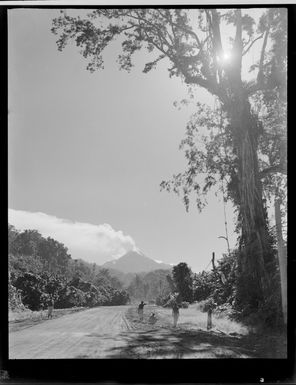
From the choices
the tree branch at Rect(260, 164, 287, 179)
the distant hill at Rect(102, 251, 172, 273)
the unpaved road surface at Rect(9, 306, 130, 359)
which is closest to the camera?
the unpaved road surface at Rect(9, 306, 130, 359)

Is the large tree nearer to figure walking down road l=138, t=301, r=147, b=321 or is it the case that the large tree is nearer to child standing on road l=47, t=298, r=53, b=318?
figure walking down road l=138, t=301, r=147, b=321

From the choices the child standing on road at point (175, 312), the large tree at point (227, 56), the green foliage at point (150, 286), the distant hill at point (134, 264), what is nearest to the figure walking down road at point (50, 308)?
the distant hill at point (134, 264)

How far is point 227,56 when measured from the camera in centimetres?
632

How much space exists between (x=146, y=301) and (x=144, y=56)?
9.46ft

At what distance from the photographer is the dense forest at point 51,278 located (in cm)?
589

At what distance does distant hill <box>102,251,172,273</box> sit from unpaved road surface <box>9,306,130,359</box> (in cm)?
58

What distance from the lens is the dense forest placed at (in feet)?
19.3

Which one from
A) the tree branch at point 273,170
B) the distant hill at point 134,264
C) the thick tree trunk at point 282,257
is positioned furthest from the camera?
the distant hill at point 134,264

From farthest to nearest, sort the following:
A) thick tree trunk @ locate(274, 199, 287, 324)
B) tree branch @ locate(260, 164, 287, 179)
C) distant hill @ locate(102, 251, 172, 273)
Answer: distant hill @ locate(102, 251, 172, 273) → tree branch @ locate(260, 164, 287, 179) → thick tree trunk @ locate(274, 199, 287, 324)

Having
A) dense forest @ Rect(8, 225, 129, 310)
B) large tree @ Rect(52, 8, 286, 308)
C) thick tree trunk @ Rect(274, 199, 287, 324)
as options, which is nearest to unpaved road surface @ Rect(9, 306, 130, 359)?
dense forest @ Rect(8, 225, 129, 310)

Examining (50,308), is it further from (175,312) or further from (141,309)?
(175,312)

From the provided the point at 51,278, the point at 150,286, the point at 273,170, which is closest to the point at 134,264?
the point at 150,286

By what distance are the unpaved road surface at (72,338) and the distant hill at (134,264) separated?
22.8 inches

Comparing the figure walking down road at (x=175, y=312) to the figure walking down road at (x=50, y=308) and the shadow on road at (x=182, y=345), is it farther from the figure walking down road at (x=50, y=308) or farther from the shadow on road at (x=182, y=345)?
the figure walking down road at (x=50, y=308)
